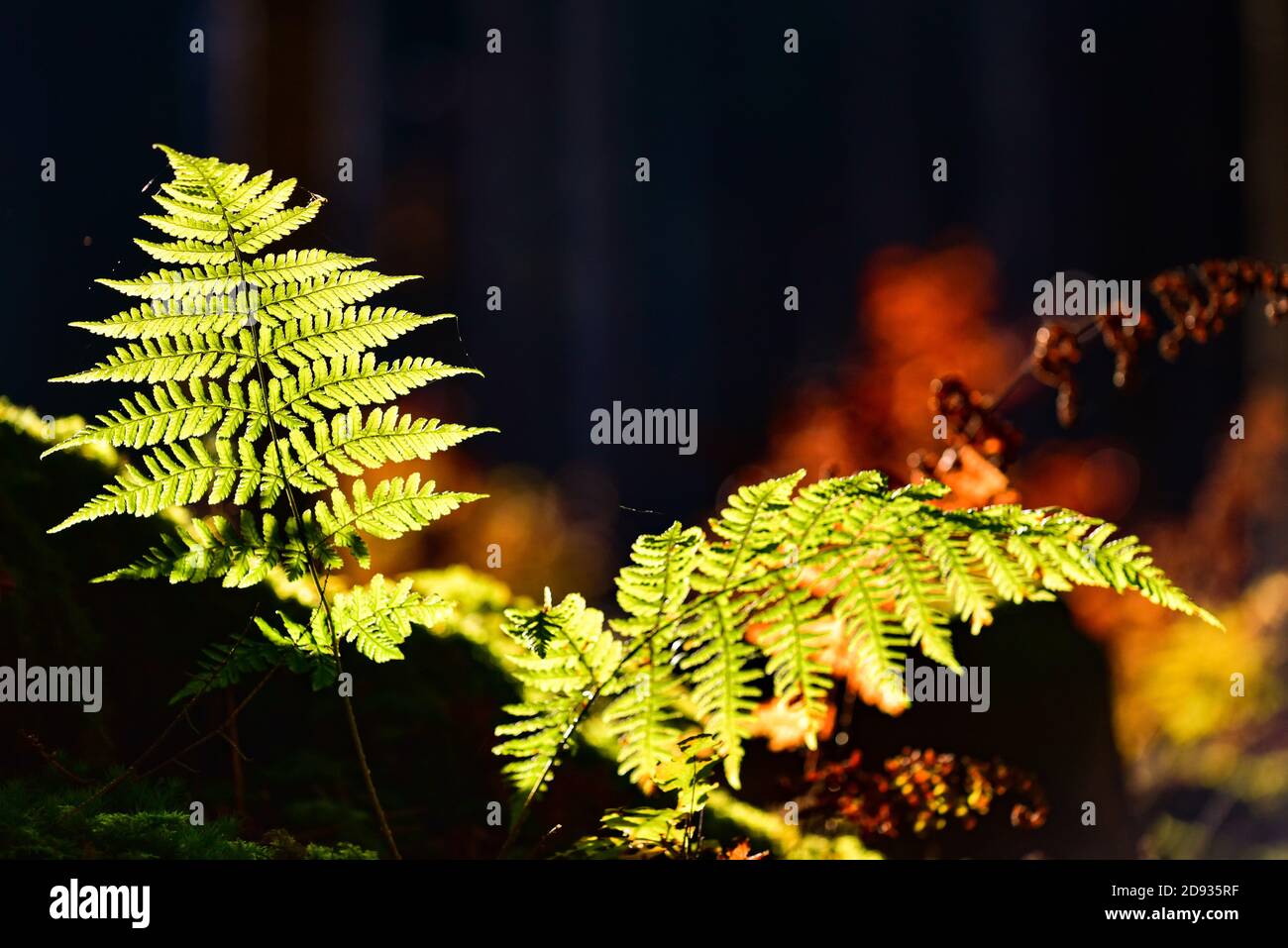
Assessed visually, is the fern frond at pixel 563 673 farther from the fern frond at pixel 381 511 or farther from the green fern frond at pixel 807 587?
the fern frond at pixel 381 511

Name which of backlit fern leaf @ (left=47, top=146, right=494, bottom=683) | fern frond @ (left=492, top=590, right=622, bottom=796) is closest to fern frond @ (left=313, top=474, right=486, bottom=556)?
backlit fern leaf @ (left=47, top=146, right=494, bottom=683)

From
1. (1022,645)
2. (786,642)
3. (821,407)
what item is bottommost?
(1022,645)

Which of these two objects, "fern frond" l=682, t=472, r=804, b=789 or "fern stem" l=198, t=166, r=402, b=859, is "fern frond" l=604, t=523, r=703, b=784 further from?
"fern stem" l=198, t=166, r=402, b=859

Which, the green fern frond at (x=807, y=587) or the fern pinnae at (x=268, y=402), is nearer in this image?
the green fern frond at (x=807, y=587)

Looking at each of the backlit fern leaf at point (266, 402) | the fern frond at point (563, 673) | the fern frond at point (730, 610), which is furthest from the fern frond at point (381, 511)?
the fern frond at point (730, 610)

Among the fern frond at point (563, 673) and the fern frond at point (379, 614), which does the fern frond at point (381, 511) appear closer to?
the fern frond at point (379, 614)

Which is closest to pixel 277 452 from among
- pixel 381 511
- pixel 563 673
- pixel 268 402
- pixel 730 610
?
pixel 268 402

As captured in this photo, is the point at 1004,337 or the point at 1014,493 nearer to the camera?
the point at 1014,493

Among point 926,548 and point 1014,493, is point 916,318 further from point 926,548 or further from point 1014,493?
point 926,548

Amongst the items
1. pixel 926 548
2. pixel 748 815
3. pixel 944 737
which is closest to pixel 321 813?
pixel 748 815

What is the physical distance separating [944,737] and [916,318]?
7210 mm

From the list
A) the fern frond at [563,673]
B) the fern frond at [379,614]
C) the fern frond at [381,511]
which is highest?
the fern frond at [381,511]

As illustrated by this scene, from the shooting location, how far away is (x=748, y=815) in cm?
172

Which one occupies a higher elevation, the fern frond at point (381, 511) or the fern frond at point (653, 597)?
the fern frond at point (381, 511)
